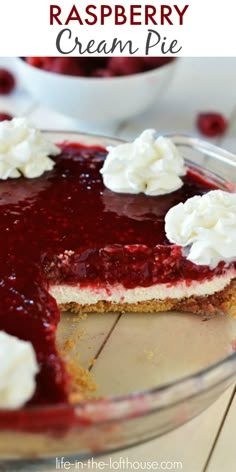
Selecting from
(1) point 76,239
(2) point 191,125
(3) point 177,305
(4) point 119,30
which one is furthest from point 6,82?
(3) point 177,305

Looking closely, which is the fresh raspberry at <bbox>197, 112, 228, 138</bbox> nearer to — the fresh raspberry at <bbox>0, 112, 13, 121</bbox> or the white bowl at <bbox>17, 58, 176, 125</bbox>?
the white bowl at <bbox>17, 58, 176, 125</bbox>

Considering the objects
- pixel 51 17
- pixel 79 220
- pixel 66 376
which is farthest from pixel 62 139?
pixel 66 376

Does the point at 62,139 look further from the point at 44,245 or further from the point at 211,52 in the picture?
the point at 211,52

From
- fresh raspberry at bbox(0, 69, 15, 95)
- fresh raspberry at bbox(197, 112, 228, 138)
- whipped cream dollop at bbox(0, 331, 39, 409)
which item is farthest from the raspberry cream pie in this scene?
fresh raspberry at bbox(0, 69, 15, 95)

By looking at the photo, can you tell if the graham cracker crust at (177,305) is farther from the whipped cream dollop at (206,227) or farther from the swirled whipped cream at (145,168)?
the swirled whipped cream at (145,168)

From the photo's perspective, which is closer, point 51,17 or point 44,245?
point 44,245

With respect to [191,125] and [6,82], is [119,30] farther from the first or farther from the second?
[6,82]

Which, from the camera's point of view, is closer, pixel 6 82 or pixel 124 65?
pixel 124 65
